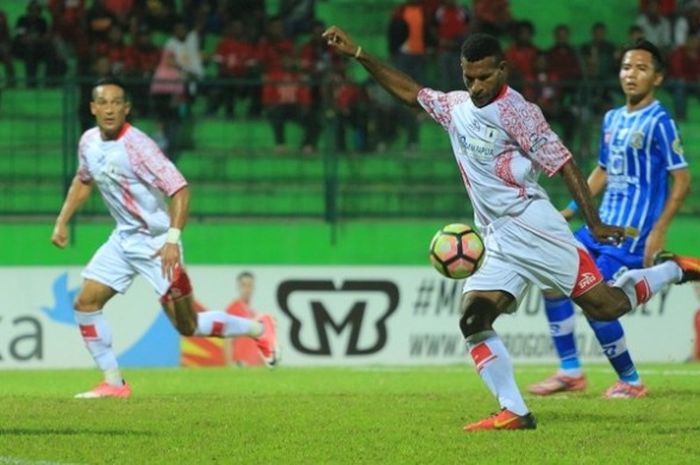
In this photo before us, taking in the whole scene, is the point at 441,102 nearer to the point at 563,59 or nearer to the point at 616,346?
the point at 616,346

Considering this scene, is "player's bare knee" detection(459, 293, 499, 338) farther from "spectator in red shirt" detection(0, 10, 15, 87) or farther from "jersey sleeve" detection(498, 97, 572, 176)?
"spectator in red shirt" detection(0, 10, 15, 87)

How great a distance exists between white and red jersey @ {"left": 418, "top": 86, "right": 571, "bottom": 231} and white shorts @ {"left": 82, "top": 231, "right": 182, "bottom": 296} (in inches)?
139

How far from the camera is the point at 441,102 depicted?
9.88 meters

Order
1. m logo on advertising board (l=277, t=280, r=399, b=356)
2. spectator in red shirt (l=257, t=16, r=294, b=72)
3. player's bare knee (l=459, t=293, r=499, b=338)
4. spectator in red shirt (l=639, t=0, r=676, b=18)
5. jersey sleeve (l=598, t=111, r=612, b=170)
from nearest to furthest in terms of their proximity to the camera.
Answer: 1. player's bare knee (l=459, t=293, r=499, b=338)
2. jersey sleeve (l=598, t=111, r=612, b=170)
3. m logo on advertising board (l=277, t=280, r=399, b=356)
4. spectator in red shirt (l=257, t=16, r=294, b=72)
5. spectator in red shirt (l=639, t=0, r=676, b=18)

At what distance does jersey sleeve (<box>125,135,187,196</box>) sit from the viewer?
12.3m

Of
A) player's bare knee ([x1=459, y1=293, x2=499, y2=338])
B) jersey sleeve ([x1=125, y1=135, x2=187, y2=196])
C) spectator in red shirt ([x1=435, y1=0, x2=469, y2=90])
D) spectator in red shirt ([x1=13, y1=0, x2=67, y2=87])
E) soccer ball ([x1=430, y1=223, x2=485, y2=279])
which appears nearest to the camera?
player's bare knee ([x1=459, y1=293, x2=499, y2=338])

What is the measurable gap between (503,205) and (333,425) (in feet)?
5.40

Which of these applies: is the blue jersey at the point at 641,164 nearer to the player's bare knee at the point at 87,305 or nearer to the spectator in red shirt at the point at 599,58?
the player's bare knee at the point at 87,305

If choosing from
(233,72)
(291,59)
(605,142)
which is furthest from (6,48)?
(605,142)

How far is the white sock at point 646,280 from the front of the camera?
10.8 meters

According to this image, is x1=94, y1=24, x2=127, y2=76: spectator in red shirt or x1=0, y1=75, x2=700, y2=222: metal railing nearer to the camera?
x1=0, y1=75, x2=700, y2=222: metal railing

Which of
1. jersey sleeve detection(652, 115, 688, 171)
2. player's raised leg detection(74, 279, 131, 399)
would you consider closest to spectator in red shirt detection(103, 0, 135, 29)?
player's raised leg detection(74, 279, 131, 399)

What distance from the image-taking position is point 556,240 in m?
9.87

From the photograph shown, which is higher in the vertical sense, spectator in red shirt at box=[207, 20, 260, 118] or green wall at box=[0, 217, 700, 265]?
spectator in red shirt at box=[207, 20, 260, 118]
